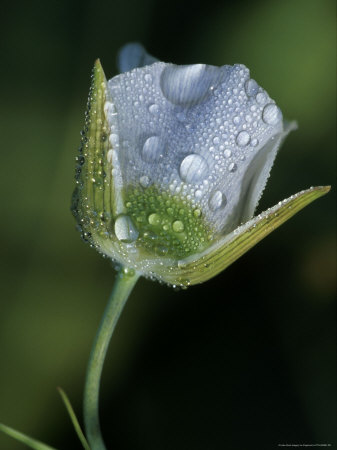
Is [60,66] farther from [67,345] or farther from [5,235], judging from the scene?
[67,345]

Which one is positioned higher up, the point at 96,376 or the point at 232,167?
the point at 232,167

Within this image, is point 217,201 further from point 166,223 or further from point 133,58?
point 133,58

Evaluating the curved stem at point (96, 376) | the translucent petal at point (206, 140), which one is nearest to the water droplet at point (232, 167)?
the translucent petal at point (206, 140)

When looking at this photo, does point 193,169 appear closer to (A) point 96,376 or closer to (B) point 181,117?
(B) point 181,117

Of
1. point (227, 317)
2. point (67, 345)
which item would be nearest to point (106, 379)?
point (67, 345)

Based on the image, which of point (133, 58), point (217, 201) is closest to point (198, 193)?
point (217, 201)

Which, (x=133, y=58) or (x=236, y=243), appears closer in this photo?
Answer: (x=236, y=243)
